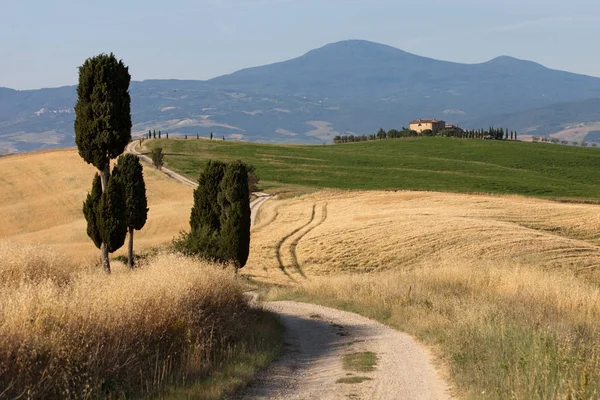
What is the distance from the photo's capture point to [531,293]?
24703mm

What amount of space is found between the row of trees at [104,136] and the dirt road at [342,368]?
25.1 feet

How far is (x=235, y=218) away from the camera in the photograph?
3647 cm

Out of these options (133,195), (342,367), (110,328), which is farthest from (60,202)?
(110,328)

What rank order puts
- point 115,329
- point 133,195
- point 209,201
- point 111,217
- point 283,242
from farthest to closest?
point 283,242 < point 133,195 < point 209,201 < point 111,217 < point 115,329

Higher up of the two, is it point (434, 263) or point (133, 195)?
point (133, 195)

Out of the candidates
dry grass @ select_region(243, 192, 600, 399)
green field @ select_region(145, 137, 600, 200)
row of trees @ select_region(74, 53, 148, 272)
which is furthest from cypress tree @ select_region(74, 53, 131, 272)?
green field @ select_region(145, 137, 600, 200)

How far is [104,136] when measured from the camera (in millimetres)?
26422

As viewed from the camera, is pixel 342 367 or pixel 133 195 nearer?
pixel 342 367

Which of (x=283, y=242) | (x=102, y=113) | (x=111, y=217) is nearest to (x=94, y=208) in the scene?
(x=111, y=217)

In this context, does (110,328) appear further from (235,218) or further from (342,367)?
(235,218)

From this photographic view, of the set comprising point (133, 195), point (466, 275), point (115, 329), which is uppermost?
point (115, 329)

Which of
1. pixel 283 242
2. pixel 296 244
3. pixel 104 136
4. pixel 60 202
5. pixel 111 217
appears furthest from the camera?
pixel 60 202

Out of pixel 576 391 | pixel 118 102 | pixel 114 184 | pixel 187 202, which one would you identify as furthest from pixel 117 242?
pixel 187 202

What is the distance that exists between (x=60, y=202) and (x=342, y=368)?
78.0 metres
